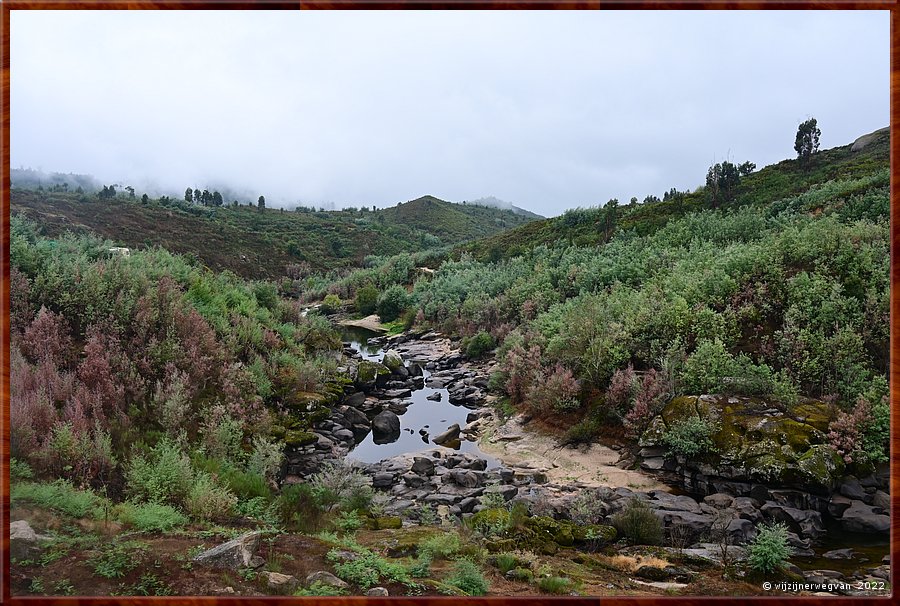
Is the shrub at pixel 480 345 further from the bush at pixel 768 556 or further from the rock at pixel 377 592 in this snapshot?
the rock at pixel 377 592

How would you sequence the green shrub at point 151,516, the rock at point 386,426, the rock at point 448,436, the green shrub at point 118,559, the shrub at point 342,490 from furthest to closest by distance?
the rock at point 386,426 → the rock at point 448,436 → the shrub at point 342,490 → the green shrub at point 151,516 → the green shrub at point 118,559

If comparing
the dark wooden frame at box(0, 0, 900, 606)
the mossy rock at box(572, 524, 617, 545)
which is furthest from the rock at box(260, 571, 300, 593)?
the mossy rock at box(572, 524, 617, 545)

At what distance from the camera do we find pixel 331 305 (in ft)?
114

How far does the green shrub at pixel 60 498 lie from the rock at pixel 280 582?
196cm

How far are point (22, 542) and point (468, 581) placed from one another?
12.8 feet

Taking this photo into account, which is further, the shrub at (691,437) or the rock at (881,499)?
the shrub at (691,437)

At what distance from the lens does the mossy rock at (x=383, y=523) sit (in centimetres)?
689

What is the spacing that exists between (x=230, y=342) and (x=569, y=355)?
8.43 metres

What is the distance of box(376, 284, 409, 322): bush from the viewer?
102ft

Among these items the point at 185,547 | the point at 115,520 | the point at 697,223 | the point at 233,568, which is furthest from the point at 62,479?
the point at 697,223

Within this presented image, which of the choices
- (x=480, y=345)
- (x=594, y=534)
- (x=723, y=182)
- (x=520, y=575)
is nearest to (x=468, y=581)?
(x=520, y=575)

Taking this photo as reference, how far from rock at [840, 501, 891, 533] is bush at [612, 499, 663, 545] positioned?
2609 mm

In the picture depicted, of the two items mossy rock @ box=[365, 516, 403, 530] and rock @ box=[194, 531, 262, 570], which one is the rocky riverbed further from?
rock @ box=[194, 531, 262, 570]

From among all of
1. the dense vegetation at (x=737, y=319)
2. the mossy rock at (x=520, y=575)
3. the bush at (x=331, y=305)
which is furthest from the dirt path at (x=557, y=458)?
the bush at (x=331, y=305)
